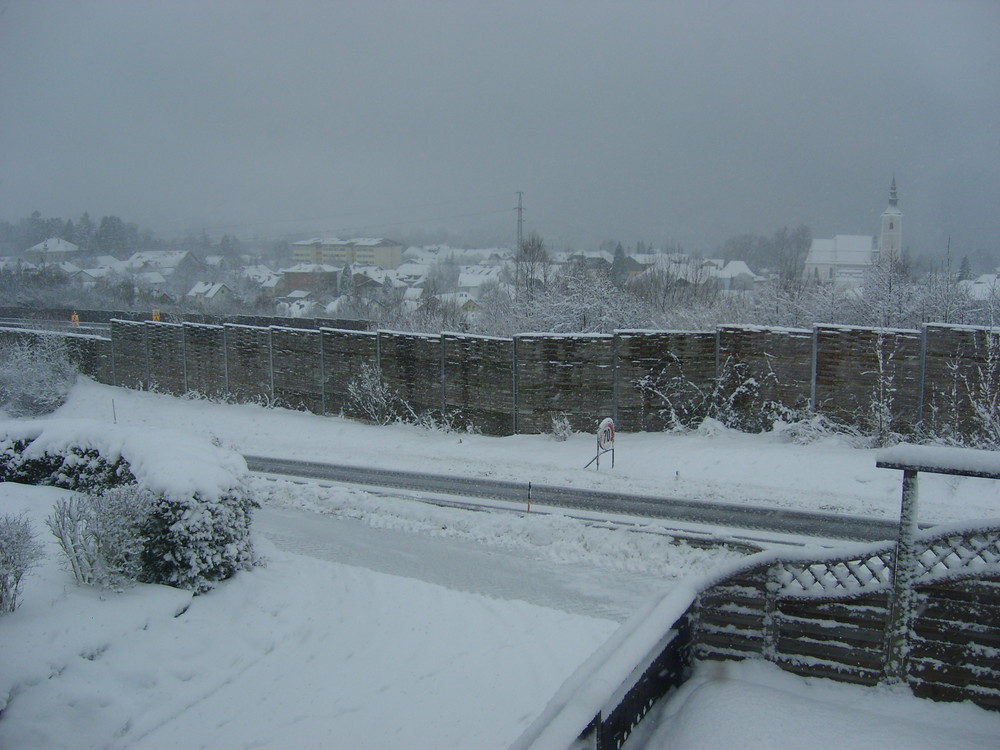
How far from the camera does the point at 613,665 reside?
4.50 meters

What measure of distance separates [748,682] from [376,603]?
5.39 metres

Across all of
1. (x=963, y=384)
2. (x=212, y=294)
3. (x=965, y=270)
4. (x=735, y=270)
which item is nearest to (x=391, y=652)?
(x=963, y=384)

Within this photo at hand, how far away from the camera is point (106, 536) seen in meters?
8.34

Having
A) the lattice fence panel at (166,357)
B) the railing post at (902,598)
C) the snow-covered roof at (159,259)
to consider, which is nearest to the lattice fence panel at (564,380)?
the railing post at (902,598)

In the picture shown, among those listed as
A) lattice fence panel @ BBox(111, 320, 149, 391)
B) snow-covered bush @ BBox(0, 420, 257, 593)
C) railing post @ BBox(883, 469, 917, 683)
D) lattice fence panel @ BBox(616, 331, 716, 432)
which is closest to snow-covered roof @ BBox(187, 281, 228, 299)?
lattice fence panel @ BBox(111, 320, 149, 391)

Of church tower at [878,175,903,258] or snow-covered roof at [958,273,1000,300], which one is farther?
church tower at [878,175,903,258]

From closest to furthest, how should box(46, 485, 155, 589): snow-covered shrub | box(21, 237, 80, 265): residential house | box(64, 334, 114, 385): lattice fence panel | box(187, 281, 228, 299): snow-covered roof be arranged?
box(46, 485, 155, 589): snow-covered shrub → box(64, 334, 114, 385): lattice fence panel → box(21, 237, 80, 265): residential house → box(187, 281, 228, 299): snow-covered roof

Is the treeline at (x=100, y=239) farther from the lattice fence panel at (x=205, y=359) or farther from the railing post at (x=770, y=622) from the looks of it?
the railing post at (x=770, y=622)

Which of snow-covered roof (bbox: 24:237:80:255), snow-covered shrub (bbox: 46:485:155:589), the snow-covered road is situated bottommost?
the snow-covered road

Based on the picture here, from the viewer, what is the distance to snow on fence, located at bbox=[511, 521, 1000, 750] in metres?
5.25

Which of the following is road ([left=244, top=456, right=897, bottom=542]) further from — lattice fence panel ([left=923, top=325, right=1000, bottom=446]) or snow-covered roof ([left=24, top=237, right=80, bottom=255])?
snow-covered roof ([left=24, top=237, right=80, bottom=255])

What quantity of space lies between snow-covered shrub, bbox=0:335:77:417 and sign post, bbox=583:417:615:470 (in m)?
22.4

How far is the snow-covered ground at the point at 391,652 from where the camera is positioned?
5496mm

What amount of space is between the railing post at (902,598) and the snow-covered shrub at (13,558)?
325 inches
